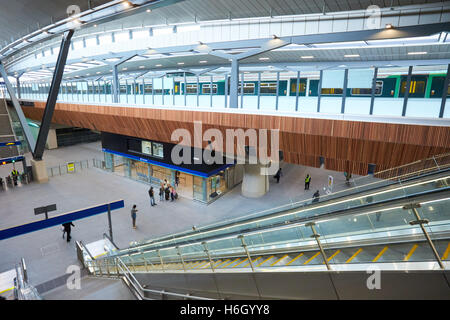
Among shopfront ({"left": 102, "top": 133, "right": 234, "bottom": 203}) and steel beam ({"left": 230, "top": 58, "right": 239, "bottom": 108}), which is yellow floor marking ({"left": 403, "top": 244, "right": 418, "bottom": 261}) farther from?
shopfront ({"left": 102, "top": 133, "right": 234, "bottom": 203})

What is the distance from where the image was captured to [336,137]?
9859 mm

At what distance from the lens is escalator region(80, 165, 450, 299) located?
245 cm

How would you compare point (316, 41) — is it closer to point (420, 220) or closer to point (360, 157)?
point (360, 157)

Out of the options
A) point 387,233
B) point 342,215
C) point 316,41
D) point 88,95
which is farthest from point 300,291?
point 88,95

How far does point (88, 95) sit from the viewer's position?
2522 cm

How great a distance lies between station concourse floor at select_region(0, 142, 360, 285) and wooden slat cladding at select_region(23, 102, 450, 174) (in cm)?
144

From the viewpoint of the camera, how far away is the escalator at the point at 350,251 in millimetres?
2451

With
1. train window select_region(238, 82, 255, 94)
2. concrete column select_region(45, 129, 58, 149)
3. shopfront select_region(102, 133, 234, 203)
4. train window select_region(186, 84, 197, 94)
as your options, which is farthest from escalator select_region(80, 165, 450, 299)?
concrete column select_region(45, 129, 58, 149)

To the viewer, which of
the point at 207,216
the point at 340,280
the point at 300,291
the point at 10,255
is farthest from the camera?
the point at 207,216

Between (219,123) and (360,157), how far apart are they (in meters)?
6.20

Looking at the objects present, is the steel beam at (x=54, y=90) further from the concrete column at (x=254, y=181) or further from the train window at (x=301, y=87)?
the concrete column at (x=254, y=181)

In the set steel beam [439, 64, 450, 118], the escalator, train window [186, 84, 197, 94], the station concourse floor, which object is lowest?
the station concourse floor

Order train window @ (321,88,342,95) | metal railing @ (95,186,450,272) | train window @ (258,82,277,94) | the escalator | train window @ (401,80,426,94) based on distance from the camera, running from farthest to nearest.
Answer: train window @ (258,82,277,94) → train window @ (321,88,342,95) → train window @ (401,80,426,94) → metal railing @ (95,186,450,272) → the escalator

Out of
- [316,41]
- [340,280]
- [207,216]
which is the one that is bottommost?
[207,216]
